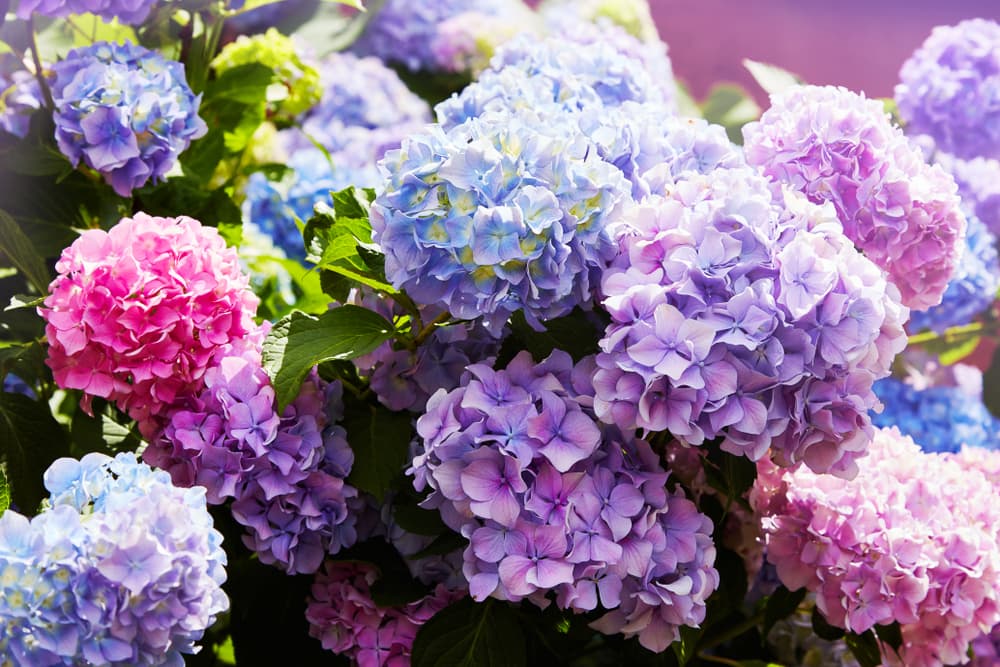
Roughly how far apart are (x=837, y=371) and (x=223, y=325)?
0.34 metres

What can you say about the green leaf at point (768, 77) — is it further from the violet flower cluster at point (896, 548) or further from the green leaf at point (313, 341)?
the green leaf at point (313, 341)

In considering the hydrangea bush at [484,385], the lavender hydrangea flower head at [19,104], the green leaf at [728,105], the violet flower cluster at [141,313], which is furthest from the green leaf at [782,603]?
the green leaf at [728,105]

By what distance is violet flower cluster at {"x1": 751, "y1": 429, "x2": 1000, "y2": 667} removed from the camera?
2.23ft

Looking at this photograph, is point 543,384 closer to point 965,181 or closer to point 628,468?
point 628,468

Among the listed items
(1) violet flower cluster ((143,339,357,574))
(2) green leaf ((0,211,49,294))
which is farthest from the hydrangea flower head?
(1) violet flower cluster ((143,339,357,574))

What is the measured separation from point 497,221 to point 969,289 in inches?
27.2

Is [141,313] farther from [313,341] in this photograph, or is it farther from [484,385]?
[484,385]

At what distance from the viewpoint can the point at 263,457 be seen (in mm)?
639

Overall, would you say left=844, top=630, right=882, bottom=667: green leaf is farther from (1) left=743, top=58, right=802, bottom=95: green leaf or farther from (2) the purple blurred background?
→ (2) the purple blurred background

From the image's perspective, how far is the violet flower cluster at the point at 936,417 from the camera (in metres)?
1.04

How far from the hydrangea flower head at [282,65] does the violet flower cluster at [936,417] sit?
0.60 m

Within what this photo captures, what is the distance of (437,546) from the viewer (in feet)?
2.12

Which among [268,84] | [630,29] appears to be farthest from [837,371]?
[630,29]

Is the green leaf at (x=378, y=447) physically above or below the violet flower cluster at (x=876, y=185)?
below
